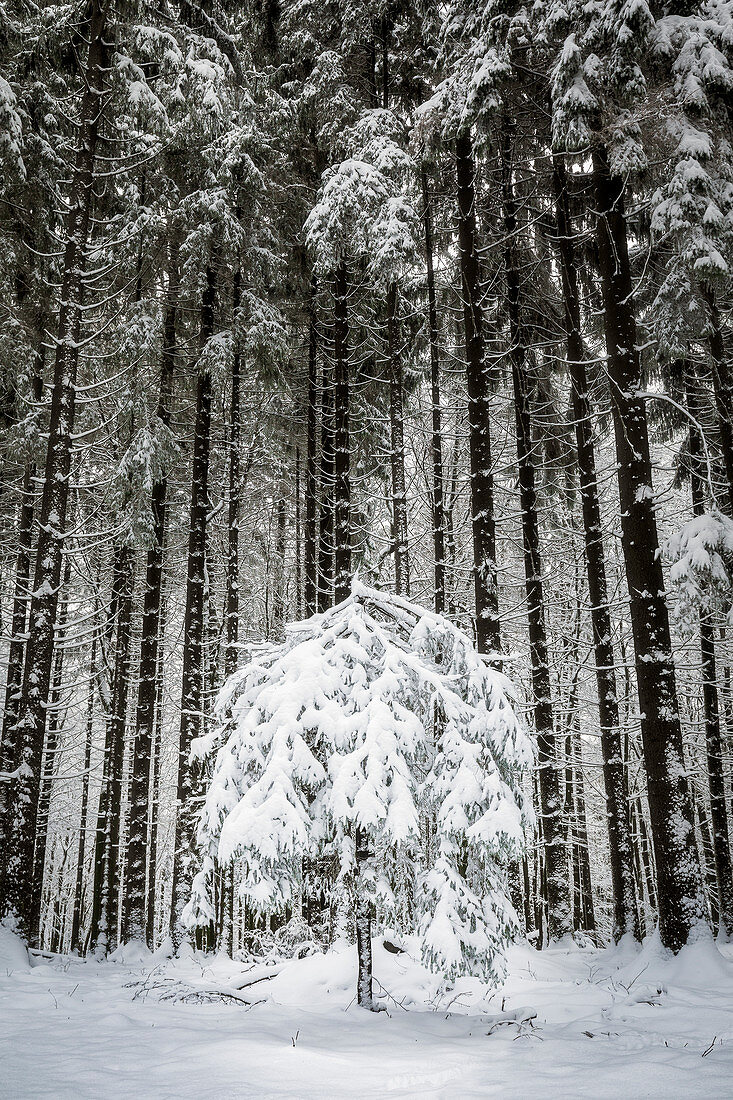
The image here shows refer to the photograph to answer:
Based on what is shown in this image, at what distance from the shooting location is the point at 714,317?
9.04 metres

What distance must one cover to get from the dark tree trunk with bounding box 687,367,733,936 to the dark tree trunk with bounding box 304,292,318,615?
296 inches

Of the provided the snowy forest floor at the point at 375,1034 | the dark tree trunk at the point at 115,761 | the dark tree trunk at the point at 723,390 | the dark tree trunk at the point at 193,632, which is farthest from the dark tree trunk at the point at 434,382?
the snowy forest floor at the point at 375,1034

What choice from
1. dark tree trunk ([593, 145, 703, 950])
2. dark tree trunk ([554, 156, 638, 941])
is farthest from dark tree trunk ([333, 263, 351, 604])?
dark tree trunk ([593, 145, 703, 950])

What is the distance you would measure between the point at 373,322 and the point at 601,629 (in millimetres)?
7855

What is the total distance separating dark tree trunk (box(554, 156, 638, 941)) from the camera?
30.7ft

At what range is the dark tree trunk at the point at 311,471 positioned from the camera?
48.0ft

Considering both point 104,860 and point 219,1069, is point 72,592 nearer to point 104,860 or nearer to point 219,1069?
point 104,860

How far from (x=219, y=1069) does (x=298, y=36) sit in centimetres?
1616

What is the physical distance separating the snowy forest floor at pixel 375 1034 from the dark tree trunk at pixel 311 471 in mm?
8327

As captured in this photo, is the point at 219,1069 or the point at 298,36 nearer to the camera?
the point at 219,1069

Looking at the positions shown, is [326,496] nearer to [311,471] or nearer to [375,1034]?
[311,471]

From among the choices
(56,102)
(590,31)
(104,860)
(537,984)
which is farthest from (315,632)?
(104,860)

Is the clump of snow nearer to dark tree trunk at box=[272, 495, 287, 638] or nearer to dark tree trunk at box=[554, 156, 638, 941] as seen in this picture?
dark tree trunk at box=[554, 156, 638, 941]

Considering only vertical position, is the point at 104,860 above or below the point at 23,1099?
below
